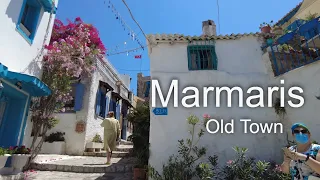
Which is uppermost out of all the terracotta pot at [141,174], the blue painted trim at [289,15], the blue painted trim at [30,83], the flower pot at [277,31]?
the blue painted trim at [289,15]

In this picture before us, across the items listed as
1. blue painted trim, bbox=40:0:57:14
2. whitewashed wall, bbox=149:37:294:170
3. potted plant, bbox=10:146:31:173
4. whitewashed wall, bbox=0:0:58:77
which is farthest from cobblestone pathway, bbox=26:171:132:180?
blue painted trim, bbox=40:0:57:14

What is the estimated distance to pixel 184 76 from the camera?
6.91m

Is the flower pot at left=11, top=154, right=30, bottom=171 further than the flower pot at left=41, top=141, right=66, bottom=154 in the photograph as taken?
No

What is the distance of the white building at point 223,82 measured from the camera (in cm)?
623

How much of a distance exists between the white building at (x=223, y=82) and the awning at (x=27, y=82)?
3118 mm

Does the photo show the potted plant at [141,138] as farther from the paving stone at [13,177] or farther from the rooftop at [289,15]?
the rooftop at [289,15]

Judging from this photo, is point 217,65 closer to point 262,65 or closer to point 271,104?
point 262,65

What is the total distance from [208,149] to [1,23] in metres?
6.34

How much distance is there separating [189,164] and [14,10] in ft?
20.6

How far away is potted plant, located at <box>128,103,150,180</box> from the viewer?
622 cm

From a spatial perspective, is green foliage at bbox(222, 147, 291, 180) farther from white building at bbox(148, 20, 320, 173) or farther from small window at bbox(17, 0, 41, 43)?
small window at bbox(17, 0, 41, 43)

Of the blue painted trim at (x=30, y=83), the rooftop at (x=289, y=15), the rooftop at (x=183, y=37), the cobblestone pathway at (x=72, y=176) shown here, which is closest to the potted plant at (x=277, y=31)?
the rooftop at (x=183, y=37)

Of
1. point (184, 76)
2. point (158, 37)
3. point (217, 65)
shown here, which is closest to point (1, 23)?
point (158, 37)

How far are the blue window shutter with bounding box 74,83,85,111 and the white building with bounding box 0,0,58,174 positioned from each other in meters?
3.37
